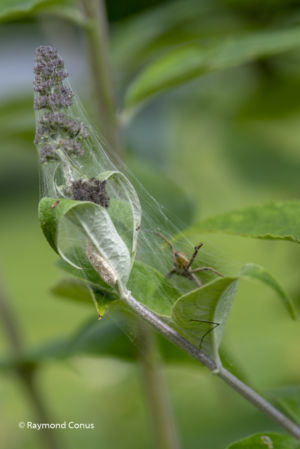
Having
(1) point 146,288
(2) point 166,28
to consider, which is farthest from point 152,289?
(2) point 166,28

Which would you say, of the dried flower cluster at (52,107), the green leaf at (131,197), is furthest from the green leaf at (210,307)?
the dried flower cluster at (52,107)

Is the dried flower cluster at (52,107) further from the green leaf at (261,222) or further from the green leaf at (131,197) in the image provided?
the green leaf at (261,222)

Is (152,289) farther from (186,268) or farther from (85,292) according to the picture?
(85,292)

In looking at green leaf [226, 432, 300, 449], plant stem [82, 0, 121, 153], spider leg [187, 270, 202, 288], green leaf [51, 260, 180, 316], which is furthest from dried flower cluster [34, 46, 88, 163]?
plant stem [82, 0, 121, 153]

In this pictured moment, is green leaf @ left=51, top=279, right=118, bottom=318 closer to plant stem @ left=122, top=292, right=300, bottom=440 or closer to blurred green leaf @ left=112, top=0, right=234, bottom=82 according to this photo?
plant stem @ left=122, top=292, right=300, bottom=440

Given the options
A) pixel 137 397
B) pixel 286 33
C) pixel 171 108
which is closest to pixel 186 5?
pixel 286 33

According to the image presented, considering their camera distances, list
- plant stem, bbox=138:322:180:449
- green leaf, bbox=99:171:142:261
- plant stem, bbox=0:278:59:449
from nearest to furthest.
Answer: green leaf, bbox=99:171:142:261 < plant stem, bbox=138:322:180:449 < plant stem, bbox=0:278:59:449

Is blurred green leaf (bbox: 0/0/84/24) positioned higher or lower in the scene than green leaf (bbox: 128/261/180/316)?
higher
